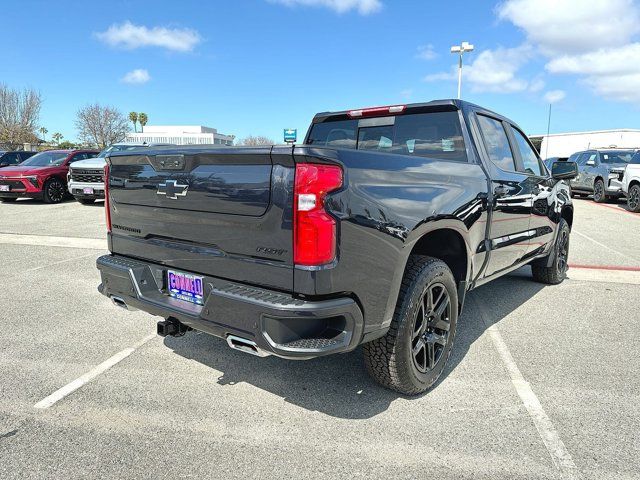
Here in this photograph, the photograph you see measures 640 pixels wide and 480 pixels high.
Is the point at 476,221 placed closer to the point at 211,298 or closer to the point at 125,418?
the point at 211,298

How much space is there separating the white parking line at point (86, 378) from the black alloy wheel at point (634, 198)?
575 inches

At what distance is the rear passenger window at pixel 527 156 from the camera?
Answer: 15.0ft

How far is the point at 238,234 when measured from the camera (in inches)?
96.8

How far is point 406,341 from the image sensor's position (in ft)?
9.08

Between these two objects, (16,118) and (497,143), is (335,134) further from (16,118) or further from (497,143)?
(16,118)

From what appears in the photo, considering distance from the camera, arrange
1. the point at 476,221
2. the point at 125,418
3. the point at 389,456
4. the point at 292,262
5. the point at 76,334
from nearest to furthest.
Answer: the point at 292,262 < the point at 389,456 < the point at 125,418 < the point at 476,221 < the point at 76,334

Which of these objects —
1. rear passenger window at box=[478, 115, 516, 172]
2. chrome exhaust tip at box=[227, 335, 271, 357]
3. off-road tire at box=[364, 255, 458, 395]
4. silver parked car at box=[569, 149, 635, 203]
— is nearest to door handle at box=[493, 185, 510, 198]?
rear passenger window at box=[478, 115, 516, 172]

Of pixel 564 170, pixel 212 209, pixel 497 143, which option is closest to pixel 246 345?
pixel 212 209

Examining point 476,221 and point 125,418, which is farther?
point 476,221

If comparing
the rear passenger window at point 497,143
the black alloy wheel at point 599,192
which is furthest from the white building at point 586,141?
the rear passenger window at point 497,143

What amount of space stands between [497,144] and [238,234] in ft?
8.73

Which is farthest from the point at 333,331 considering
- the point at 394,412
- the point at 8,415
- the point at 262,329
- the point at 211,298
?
the point at 8,415

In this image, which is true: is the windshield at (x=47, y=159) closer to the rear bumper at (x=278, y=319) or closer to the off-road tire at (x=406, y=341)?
the rear bumper at (x=278, y=319)

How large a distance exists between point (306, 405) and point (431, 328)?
3.17 feet
